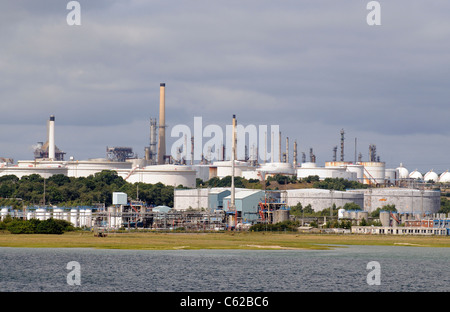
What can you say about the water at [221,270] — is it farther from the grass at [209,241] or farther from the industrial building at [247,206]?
the industrial building at [247,206]

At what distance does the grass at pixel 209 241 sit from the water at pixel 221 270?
6653mm

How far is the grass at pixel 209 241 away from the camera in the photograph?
4515 inches

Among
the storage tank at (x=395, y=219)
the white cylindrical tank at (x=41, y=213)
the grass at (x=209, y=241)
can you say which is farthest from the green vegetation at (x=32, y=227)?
the storage tank at (x=395, y=219)

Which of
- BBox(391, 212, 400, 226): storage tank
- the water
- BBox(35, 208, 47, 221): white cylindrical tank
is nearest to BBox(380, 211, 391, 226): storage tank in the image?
BBox(391, 212, 400, 226): storage tank

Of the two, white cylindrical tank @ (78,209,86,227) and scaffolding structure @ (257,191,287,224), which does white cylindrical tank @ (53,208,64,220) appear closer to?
white cylindrical tank @ (78,209,86,227)

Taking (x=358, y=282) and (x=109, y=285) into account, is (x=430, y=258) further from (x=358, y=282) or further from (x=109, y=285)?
(x=109, y=285)

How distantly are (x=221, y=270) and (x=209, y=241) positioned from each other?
42.8 meters

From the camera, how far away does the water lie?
72.1 m

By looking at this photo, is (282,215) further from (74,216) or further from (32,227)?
(32,227)

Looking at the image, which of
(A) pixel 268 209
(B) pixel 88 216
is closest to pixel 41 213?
(B) pixel 88 216

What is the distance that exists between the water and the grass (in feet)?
21.8


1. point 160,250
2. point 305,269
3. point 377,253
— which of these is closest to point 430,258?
point 377,253
